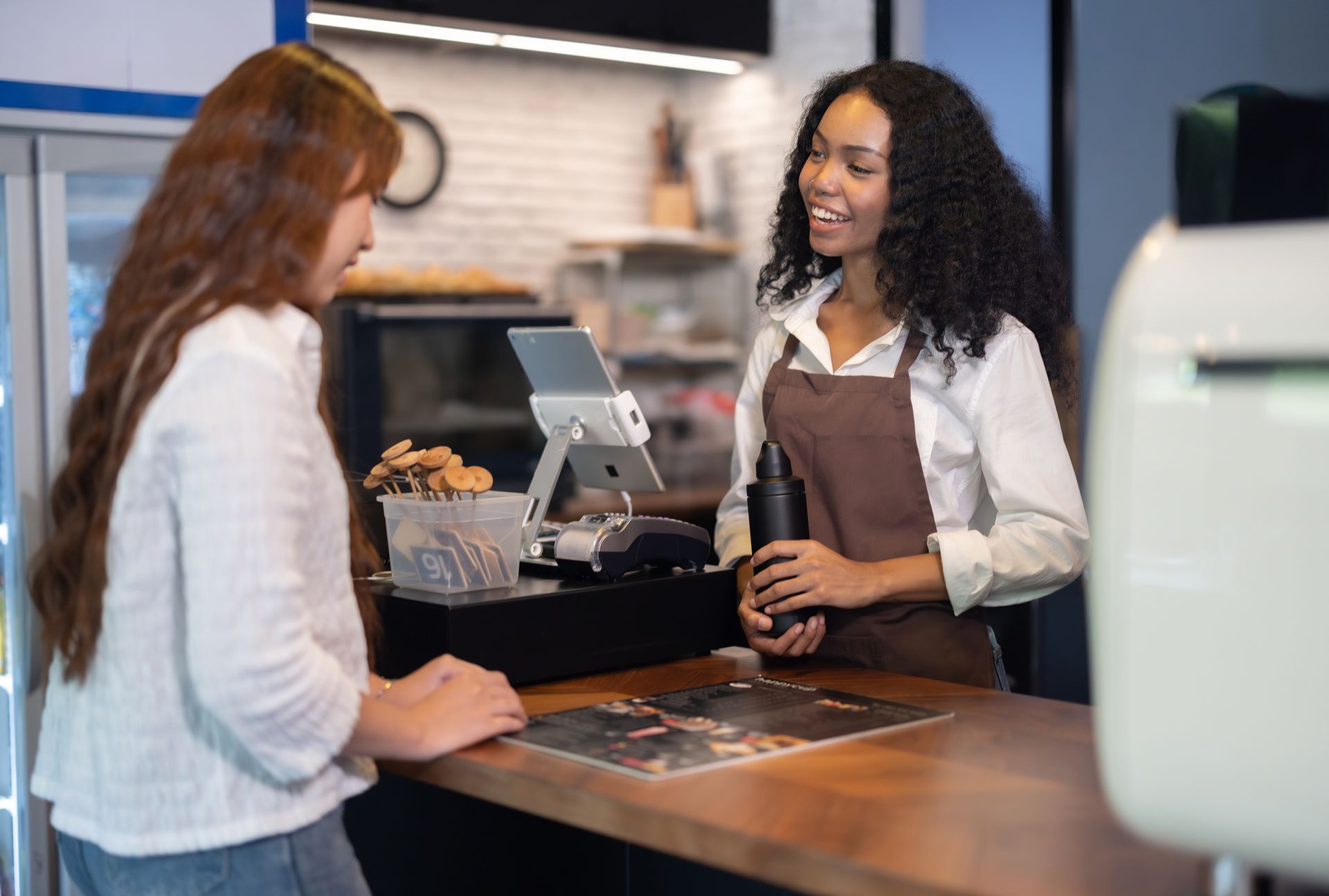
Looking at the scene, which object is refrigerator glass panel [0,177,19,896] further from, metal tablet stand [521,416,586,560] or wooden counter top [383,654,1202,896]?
wooden counter top [383,654,1202,896]

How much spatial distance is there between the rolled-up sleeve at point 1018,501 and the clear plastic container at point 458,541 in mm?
605

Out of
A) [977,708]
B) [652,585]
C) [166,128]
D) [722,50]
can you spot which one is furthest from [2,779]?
[722,50]

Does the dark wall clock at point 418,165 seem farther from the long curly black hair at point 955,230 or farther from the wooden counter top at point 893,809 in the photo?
the wooden counter top at point 893,809

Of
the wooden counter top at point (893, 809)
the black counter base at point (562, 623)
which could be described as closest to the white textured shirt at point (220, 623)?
the wooden counter top at point (893, 809)

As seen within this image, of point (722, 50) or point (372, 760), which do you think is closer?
point (372, 760)

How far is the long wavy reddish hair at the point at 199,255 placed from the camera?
3.92 feet

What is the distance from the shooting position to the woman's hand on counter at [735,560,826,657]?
1.80 metres

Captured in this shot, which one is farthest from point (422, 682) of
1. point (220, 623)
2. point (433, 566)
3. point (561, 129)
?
point (561, 129)

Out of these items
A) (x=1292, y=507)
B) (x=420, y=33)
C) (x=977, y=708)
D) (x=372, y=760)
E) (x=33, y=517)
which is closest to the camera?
(x=1292, y=507)

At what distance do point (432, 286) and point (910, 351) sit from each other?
3012 mm

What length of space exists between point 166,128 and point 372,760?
59.2 inches

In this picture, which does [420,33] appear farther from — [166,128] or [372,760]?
[372,760]

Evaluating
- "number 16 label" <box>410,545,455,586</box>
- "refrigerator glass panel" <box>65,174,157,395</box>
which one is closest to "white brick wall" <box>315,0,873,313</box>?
"refrigerator glass panel" <box>65,174,157,395</box>

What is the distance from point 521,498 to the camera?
1729 millimetres
